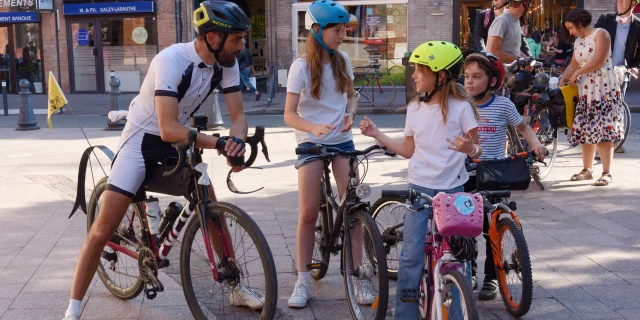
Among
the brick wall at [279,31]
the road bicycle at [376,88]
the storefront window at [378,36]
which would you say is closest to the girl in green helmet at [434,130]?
the road bicycle at [376,88]

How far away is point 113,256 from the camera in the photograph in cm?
506

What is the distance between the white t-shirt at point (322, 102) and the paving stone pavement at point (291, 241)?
3.22 ft

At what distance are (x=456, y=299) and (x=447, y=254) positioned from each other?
233 mm

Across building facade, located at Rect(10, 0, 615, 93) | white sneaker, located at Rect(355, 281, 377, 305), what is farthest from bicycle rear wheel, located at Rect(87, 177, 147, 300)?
building facade, located at Rect(10, 0, 615, 93)

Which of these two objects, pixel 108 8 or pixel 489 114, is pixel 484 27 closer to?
pixel 489 114

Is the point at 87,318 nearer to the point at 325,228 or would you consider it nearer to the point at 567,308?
the point at 325,228

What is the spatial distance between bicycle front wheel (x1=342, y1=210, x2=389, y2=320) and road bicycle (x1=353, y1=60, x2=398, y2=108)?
1349 centimetres

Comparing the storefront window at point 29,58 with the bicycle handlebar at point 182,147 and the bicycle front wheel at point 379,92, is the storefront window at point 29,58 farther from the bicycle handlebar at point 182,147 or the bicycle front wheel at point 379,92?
the bicycle handlebar at point 182,147

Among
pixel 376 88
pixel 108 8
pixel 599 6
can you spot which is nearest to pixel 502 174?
pixel 376 88

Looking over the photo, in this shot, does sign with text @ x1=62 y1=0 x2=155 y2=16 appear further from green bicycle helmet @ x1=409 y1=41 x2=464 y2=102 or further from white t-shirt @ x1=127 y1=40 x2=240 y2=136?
green bicycle helmet @ x1=409 y1=41 x2=464 y2=102

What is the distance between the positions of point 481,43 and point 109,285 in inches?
229

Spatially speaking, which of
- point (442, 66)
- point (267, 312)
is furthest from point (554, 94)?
point (267, 312)

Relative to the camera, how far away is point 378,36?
22281 millimetres

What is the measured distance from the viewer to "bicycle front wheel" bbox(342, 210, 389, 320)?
4.19 meters
